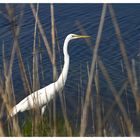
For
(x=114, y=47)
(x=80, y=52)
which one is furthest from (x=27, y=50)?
(x=114, y=47)

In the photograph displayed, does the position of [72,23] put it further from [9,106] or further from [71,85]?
[9,106]

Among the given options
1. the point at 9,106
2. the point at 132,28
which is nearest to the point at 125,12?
the point at 132,28

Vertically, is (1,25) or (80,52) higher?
(1,25)

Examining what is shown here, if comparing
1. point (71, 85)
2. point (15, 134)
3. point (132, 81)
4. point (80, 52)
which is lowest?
point (15, 134)

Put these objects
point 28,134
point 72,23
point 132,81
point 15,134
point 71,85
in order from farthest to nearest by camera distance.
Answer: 1. point 72,23
2. point 71,85
3. point 28,134
4. point 15,134
5. point 132,81

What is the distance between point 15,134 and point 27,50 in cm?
269

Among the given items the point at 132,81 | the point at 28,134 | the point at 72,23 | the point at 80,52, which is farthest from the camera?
the point at 72,23

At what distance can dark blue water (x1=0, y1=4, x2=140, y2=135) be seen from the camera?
161 inches

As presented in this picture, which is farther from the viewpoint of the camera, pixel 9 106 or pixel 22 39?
pixel 22 39

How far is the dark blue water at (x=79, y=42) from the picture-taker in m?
4.10

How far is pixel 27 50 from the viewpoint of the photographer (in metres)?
4.57

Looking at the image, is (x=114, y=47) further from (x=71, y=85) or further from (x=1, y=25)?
(x=1, y=25)

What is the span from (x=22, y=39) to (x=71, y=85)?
83 cm

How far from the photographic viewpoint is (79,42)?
15.7ft
